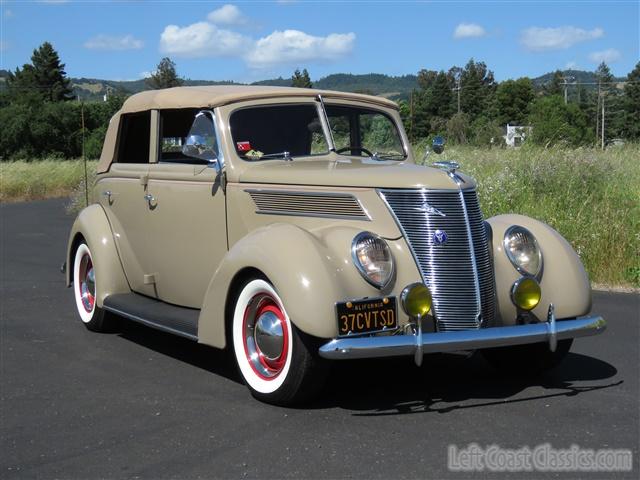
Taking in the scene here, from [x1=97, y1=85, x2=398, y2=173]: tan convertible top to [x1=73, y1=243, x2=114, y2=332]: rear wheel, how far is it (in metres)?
1.38

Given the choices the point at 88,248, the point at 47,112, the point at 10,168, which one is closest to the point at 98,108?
the point at 47,112

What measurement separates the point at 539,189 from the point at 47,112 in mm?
44380

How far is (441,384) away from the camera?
211 inches

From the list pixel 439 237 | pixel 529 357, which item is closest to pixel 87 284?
pixel 439 237

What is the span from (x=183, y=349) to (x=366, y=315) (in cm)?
245

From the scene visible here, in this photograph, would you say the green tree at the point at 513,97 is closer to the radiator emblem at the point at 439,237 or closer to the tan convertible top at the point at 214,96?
the tan convertible top at the point at 214,96

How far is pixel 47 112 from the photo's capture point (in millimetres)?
51500

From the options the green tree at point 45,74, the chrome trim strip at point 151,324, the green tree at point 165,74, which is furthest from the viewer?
the green tree at point 45,74

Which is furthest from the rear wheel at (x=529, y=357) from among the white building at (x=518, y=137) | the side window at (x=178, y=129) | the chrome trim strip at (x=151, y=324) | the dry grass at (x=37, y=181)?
the dry grass at (x=37, y=181)

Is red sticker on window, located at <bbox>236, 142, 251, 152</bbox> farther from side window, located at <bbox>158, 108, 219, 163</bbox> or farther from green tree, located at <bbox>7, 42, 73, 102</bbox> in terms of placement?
Answer: green tree, located at <bbox>7, 42, 73, 102</bbox>

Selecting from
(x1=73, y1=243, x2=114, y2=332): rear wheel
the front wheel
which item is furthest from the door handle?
the front wheel

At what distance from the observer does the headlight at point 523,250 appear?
5.39 metres

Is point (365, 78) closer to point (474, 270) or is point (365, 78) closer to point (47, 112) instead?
point (47, 112)

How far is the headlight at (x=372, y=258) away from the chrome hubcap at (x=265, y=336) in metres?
0.57
